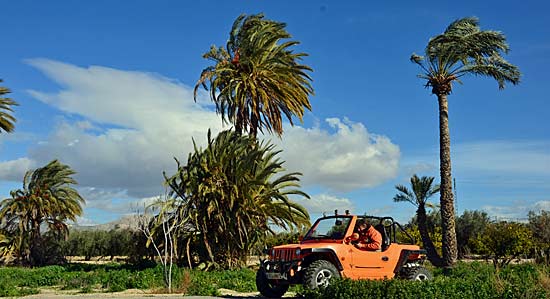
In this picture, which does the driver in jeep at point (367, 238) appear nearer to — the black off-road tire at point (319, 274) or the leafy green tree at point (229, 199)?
the black off-road tire at point (319, 274)

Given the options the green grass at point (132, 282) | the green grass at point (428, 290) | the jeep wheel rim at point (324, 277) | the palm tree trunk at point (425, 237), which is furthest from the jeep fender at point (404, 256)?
the palm tree trunk at point (425, 237)

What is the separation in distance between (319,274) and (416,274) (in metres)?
2.77

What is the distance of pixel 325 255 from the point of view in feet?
46.1

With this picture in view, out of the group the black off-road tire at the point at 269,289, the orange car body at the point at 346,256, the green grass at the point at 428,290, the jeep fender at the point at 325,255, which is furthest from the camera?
the black off-road tire at the point at 269,289

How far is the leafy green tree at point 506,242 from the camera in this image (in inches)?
1598

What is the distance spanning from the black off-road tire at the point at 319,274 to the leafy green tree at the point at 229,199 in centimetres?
1084

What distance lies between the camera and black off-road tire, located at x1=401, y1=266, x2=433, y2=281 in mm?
14672

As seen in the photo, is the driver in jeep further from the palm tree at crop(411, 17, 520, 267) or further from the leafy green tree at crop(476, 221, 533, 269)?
the leafy green tree at crop(476, 221, 533, 269)

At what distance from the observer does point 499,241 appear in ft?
138

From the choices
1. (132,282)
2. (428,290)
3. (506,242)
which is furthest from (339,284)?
(506,242)

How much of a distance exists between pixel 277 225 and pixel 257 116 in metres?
5.51

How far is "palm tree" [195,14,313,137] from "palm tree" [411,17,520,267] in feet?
20.6

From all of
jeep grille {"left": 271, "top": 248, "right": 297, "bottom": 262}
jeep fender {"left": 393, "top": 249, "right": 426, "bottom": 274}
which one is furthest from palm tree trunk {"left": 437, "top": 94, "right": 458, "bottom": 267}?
jeep grille {"left": 271, "top": 248, "right": 297, "bottom": 262}

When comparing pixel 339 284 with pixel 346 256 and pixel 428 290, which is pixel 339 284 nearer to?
pixel 428 290
